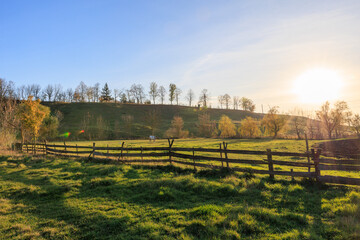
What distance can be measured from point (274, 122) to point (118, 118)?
66820mm

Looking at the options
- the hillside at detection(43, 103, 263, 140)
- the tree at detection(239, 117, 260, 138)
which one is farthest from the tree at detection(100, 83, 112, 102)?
the tree at detection(239, 117, 260, 138)

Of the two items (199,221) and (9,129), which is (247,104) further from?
(199,221)

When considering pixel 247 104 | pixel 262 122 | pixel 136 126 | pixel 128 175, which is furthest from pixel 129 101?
pixel 128 175

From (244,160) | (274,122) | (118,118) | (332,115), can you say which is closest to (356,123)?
(332,115)

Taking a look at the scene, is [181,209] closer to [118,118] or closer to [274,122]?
[274,122]

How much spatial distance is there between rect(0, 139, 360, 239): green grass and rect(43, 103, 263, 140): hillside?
189ft

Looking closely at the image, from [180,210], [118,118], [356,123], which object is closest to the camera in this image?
[180,210]

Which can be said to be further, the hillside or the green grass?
Answer: the hillside

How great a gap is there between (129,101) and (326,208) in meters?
123

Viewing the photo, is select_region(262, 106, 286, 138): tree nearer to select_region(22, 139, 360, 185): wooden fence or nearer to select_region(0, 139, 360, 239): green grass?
select_region(22, 139, 360, 185): wooden fence

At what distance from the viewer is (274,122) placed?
183 feet

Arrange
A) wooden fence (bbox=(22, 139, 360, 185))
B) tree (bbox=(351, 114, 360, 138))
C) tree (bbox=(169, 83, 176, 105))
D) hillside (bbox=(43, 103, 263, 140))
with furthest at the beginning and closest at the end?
tree (bbox=(169, 83, 176, 105)), hillside (bbox=(43, 103, 263, 140)), tree (bbox=(351, 114, 360, 138)), wooden fence (bbox=(22, 139, 360, 185))

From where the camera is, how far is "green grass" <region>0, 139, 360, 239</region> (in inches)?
191

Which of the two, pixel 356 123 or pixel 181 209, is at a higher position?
pixel 356 123
